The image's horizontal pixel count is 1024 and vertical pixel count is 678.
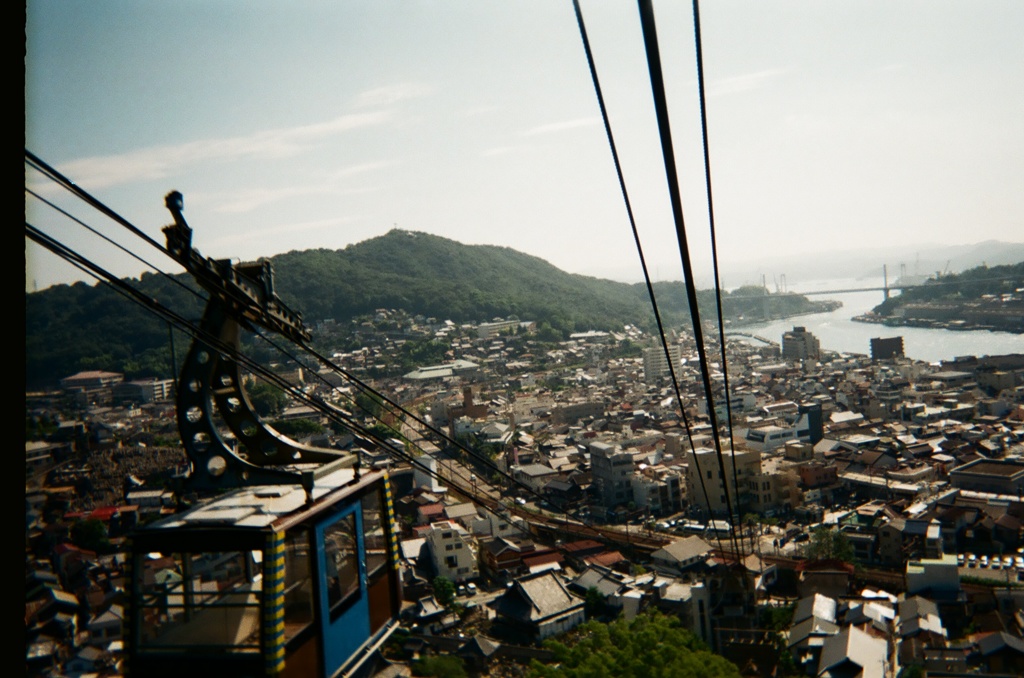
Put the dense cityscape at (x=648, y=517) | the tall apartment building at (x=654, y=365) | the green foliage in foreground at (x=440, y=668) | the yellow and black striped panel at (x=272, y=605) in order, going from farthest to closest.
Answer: the tall apartment building at (x=654, y=365) → the dense cityscape at (x=648, y=517) → the green foliage in foreground at (x=440, y=668) → the yellow and black striped panel at (x=272, y=605)

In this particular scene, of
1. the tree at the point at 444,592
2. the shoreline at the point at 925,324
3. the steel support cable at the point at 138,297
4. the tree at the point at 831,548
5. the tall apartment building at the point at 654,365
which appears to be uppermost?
the steel support cable at the point at 138,297

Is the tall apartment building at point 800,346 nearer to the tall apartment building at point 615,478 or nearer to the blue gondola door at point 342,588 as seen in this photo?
the tall apartment building at point 615,478

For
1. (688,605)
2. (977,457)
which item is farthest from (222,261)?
(977,457)

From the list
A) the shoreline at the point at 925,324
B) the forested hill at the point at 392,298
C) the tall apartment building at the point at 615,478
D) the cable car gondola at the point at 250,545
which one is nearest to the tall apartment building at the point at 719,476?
the tall apartment building at the point at 615,478

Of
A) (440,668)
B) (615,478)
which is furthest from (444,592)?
(615,478)

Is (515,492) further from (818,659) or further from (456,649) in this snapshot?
(818,659)

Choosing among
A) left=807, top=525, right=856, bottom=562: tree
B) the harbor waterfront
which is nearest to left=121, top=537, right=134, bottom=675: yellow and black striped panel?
left=807, top=525, right=856, bottom=562: tree

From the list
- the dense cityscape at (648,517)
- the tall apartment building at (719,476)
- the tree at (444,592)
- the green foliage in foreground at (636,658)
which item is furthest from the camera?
the tall apartment building at (719,476)
